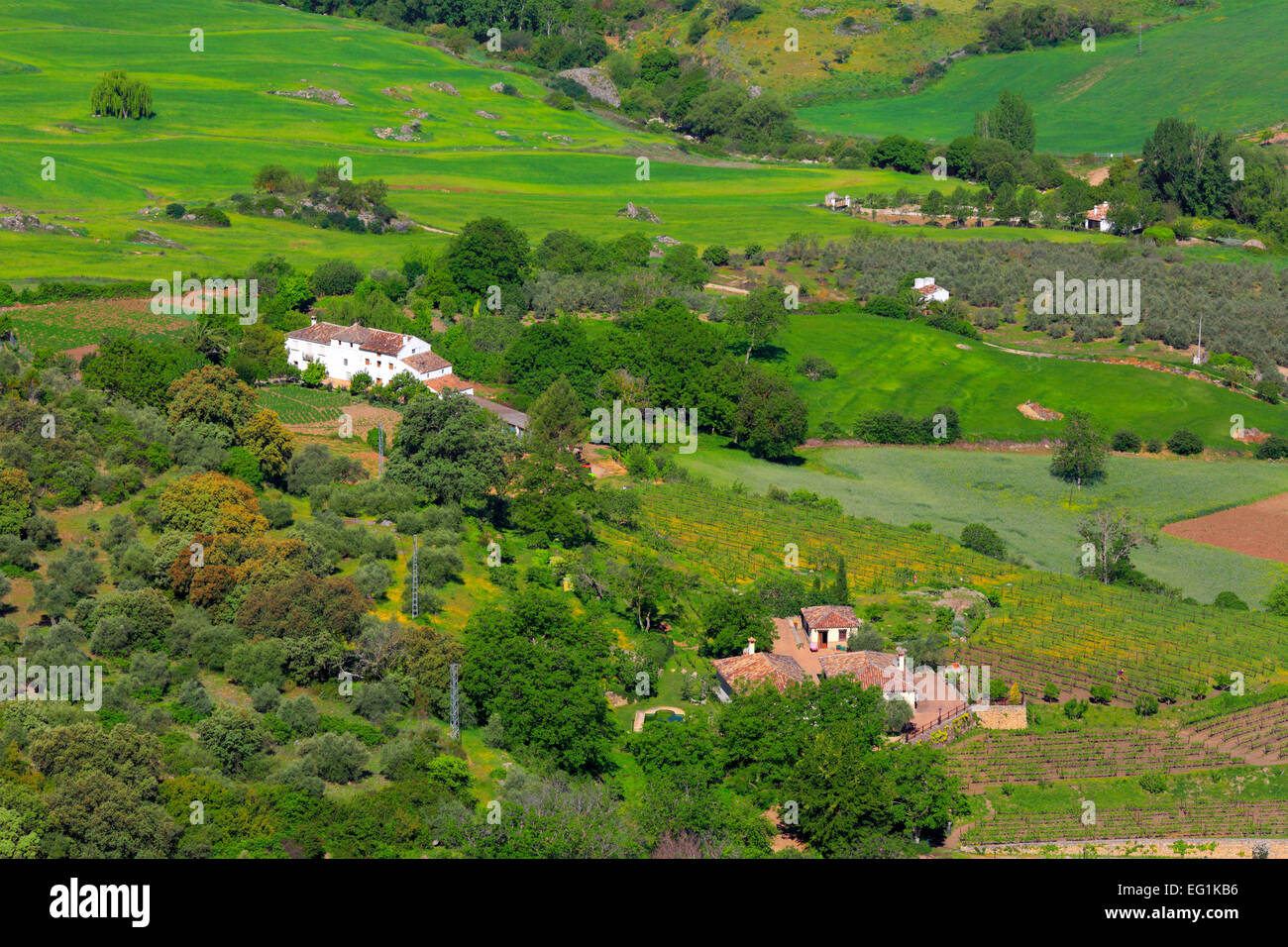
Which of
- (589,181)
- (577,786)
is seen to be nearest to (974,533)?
(577,786)

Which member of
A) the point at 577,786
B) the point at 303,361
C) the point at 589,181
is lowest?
the point at 577,786

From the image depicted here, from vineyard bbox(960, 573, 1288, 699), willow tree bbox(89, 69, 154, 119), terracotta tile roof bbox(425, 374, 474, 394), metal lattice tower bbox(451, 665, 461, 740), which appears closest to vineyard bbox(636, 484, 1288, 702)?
vineyard bbox(960, 573, 1288, 699)

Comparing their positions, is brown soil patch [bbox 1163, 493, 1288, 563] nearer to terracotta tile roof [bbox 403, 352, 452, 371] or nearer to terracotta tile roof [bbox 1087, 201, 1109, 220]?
terracotta tile roof [bbox 403, 352, 452, 371]

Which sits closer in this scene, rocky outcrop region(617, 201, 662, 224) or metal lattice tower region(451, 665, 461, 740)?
→ metal lattice tower region(451, 665, 461, 740)

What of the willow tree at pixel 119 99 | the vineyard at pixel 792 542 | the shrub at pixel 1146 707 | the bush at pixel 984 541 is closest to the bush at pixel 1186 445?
the bush at pixel 984 541

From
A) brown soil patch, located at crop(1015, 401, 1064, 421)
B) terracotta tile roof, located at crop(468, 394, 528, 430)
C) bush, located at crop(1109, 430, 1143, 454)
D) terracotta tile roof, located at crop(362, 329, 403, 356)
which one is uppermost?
terracotta tile roof, located at crop(362, 329, 403, 356)

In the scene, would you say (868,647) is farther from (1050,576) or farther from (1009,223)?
(1009,223)

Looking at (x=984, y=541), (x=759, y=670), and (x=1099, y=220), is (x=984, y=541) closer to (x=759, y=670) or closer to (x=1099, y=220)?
(x=759, y=670)
